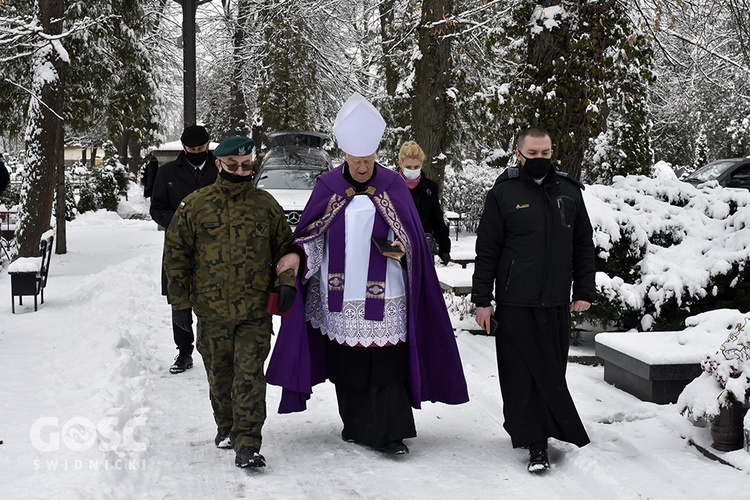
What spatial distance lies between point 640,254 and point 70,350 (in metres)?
5.62

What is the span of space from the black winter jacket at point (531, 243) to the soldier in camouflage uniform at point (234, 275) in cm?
125

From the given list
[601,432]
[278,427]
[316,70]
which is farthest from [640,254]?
[316,70]

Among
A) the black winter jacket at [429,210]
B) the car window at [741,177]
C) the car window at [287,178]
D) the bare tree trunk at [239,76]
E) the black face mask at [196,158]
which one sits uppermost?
the bare tree trunk at [239,76]

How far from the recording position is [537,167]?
5.18m

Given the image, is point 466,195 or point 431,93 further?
point 466,195

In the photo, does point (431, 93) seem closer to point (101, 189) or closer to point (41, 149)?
point (41, 149)

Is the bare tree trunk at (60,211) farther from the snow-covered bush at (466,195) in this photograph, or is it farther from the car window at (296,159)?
the snow-covered bush at (466,195)

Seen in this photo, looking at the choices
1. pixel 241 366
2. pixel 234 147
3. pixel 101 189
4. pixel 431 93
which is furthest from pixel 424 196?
pixel 101 189

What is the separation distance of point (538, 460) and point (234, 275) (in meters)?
2.12

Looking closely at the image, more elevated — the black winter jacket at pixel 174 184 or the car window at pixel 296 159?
the car window at pixel 296 159

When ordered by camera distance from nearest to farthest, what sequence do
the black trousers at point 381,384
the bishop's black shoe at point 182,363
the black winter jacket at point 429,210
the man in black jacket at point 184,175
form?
the black trousers at point 381,384 < the man in black jacket at point 184,175 < the black winter jacket at point 429,210 < the bishop's black shoe at point 182,363

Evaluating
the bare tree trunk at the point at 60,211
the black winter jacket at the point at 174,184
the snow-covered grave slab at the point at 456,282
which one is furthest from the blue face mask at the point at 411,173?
the bare tree trunk at the point at 60,211

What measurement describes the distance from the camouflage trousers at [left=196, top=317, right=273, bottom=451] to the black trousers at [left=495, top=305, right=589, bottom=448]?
151 cm

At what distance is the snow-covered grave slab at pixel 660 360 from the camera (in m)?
6.22
